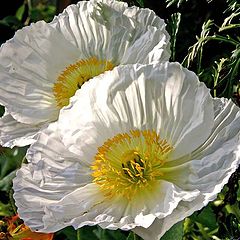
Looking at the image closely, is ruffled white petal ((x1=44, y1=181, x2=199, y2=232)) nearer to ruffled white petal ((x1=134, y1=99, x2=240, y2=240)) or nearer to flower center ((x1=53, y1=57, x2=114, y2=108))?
ruffled white petal ((x1=134, y1=99, x2=240, y2=240))

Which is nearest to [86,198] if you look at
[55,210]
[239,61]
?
[55,210]

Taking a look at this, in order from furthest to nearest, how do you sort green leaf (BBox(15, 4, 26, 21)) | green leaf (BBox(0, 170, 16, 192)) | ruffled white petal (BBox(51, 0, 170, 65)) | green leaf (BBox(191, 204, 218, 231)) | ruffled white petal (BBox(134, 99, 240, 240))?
green leaf (BBox(15, 4, 26, 21)) → green leaf (BBox(0, 170, 16, 192)) → green leaf (BBox(191, 204, 218, 231)) → ruffled white petal (BBox(51, 0, 170, 65)) → ruffled white petal (BBox(134, 99, 240, 240))

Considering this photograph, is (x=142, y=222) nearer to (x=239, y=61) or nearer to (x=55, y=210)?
(x=55, y=210)

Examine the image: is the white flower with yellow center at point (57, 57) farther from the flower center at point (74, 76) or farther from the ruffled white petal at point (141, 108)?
the ruffled white petal at point (141, 108)

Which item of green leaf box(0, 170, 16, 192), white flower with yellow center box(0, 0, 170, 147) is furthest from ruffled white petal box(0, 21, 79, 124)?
green leaf box(0, 170, 16, 192)

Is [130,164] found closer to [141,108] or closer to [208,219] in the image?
[141,108]


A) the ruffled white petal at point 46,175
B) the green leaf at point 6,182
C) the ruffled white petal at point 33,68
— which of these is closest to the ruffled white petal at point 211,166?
the ruffled white petal at point 46,175

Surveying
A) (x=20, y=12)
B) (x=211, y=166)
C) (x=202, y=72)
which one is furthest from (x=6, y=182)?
(x=20, y=12)
